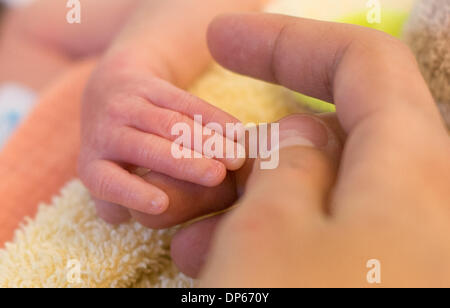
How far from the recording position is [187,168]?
445 millimetres

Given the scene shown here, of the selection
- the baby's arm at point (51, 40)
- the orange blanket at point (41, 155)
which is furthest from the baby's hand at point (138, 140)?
the baby's arm at point (51, 40)

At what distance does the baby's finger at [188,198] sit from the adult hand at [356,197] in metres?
0.04

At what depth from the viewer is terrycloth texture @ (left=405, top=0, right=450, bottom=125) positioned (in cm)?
Answer: 53

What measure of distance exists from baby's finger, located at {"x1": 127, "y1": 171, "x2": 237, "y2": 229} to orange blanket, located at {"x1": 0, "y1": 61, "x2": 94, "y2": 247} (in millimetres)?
275

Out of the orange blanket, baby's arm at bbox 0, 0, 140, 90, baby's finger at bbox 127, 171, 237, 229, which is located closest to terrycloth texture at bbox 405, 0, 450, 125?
baby's finger at bbox 127, 171, 237, 229

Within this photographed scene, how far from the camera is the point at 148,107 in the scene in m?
0.53

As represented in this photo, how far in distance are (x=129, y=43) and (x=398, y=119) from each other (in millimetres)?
447

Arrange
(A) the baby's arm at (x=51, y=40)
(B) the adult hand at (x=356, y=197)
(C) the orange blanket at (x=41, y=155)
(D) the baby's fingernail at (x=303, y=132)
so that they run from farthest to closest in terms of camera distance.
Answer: (A) the baby's arm at (x=51, y=40) < (C) the orange blanket at (x=41, y=155) < (D) the baby's fingernail at (x=303, y=132) < (B) the adult hand at (x=356, y=197)

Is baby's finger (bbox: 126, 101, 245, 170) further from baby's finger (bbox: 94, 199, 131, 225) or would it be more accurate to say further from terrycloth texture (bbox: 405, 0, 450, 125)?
terrycloth texture (bbox: 405, 0, 450, 125)

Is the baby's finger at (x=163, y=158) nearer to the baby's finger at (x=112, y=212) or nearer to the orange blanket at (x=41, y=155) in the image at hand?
the baby's finger at (x=112, y=212)

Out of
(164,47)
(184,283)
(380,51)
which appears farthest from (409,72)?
(164,47)

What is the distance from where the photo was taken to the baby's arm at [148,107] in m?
0.46

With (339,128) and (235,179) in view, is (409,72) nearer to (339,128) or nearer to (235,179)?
(339,128)
